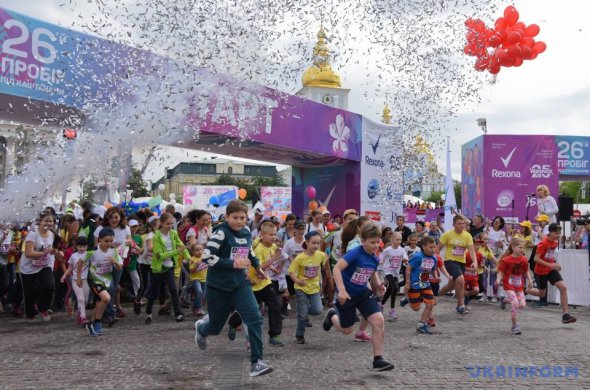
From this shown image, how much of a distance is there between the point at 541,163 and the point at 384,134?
9117 millimetres

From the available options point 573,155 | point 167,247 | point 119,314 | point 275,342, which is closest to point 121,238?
point 167,247

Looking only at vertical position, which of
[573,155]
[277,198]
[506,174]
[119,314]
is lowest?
[119,314]

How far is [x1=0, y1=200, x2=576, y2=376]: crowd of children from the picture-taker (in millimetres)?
5719

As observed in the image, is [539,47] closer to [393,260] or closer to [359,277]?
[393,260]

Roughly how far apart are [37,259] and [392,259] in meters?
5.69

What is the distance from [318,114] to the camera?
1723 centimetres

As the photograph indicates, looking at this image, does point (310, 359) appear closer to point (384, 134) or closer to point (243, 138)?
point (243, 138)

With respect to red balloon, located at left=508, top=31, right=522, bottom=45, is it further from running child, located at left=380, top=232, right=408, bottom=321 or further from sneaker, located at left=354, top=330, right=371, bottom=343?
sneaker, located at left=354, top=330, right=371, bottom=343

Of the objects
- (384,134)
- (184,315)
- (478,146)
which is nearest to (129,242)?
(184,315)

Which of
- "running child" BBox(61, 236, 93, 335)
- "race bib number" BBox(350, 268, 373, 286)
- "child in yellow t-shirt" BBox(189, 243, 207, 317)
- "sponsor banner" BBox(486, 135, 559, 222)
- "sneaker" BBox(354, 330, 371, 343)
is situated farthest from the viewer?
"sponsor banner" BBox(486, 135, 559, 222)

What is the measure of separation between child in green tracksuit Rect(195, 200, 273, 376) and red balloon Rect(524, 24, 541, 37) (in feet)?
23.6

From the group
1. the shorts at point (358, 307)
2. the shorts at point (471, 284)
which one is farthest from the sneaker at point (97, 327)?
the shorts at point (471, 284)

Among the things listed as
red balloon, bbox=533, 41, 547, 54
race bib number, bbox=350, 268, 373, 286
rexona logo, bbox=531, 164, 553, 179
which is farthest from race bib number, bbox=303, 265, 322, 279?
rexona logo, bbox=531, 164, 553, 179

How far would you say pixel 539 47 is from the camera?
10.6 m
